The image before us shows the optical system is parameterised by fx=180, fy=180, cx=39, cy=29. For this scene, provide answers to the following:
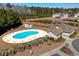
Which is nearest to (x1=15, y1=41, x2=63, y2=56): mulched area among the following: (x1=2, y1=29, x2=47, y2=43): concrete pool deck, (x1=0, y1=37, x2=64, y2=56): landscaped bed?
(x1=0, y1=37, x2=64, y2=56): landscaped bed

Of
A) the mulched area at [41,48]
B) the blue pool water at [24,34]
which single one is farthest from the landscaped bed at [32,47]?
the blue pool water at [24,34]

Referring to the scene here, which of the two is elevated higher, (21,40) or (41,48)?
(21,40)

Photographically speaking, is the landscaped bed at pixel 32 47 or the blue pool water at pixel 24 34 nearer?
the landscaped bed at pixel 32 47

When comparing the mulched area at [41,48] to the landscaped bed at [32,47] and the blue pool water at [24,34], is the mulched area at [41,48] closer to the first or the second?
the landscaped bed at [32,47]

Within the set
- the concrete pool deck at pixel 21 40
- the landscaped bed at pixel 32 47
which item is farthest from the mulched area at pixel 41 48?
the concrete pool deck at pixel 21 40

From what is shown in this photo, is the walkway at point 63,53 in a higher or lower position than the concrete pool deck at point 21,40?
lower

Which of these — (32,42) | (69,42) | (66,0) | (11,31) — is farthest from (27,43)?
(66,0)

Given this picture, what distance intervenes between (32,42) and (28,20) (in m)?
Answer: 0.47

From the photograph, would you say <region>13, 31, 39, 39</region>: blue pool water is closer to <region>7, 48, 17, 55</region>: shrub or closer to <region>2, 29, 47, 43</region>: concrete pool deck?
<region>2, 29, 47, 43</region>: concrete pool deck

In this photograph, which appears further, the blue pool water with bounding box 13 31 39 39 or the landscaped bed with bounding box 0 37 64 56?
the blue pool water with bounding box 13 31 39 39

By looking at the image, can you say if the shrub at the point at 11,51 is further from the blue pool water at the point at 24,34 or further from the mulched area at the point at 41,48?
the blue pool water at the point at 24,34

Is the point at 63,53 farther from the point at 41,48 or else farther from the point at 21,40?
the point at 21,40

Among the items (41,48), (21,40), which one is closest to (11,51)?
(21,40)

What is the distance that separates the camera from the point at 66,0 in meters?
3.48
